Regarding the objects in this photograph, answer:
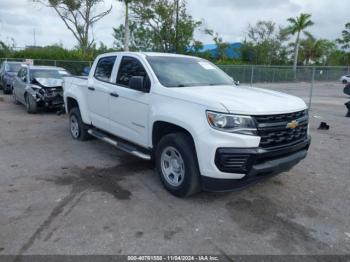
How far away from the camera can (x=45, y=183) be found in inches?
186

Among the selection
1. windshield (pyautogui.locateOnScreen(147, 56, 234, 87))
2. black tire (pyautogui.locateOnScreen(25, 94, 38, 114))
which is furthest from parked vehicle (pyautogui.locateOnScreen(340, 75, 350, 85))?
windshield (pyautogui.locateOnScreen(147, 56, 234, 87))

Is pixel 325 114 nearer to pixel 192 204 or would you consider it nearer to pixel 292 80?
pixel 192 204

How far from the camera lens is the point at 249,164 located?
3639 millimetres

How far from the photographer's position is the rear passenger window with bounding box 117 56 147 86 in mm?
4988

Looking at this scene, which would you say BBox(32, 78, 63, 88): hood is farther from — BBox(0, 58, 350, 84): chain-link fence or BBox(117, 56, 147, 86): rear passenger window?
BBox(0, 58, 350, 84): chain-link fence

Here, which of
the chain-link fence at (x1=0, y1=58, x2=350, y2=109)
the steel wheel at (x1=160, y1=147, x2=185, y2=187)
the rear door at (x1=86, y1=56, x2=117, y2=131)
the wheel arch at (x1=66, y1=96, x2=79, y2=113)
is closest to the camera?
the steel wheel at (x1=160, y1=147, x2=185, y2=187)

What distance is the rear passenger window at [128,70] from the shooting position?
4988 millimetres

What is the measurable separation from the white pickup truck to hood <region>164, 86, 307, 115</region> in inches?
0.5

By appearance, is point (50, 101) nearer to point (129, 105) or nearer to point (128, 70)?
point (128, 70)

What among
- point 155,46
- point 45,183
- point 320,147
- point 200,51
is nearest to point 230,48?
point 200,51

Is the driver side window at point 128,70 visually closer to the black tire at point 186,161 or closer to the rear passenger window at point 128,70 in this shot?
the rear passenger window at point 128,70

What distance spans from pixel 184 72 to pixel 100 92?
170 cm

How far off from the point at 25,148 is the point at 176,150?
3977 mm

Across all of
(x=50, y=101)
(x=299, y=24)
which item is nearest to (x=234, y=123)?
(x=50, y=101)
